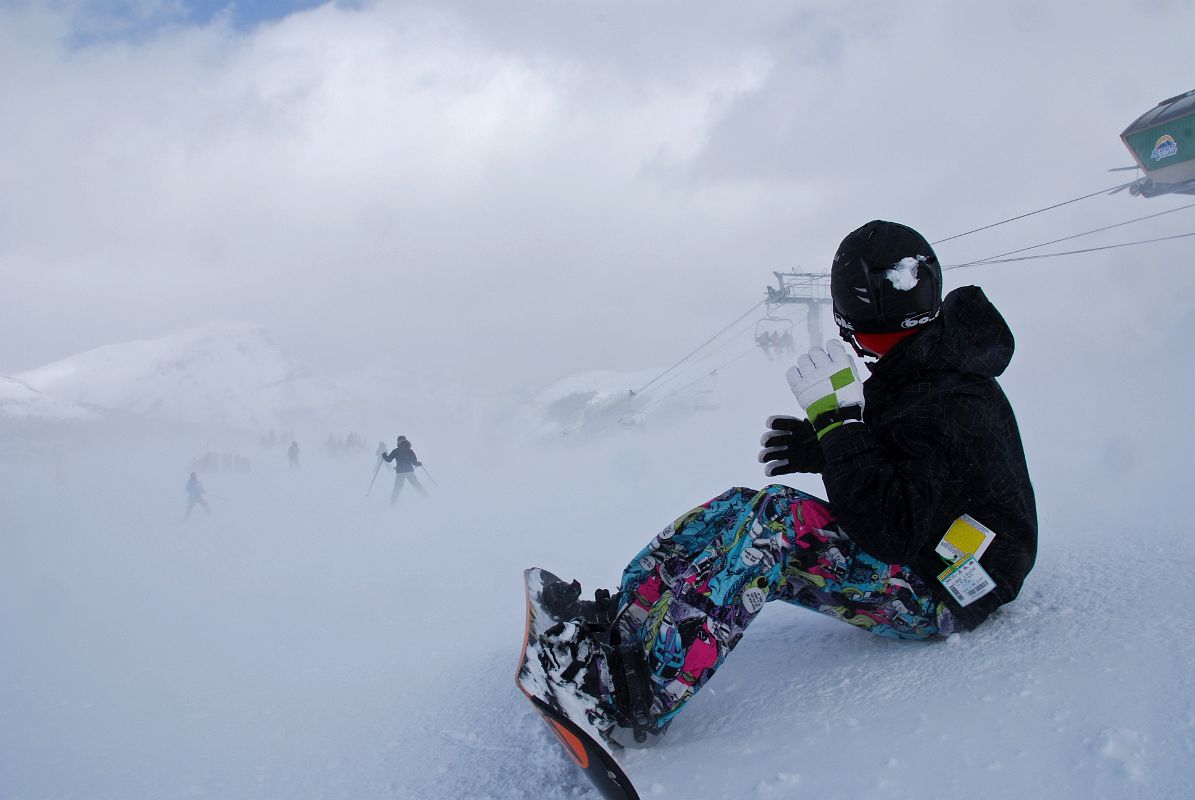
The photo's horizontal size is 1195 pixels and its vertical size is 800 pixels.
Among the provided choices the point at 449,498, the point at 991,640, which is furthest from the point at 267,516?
the point at 991,640

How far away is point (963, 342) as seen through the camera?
187 cm

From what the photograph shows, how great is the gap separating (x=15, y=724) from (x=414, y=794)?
10.6 feet

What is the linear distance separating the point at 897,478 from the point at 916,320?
1.56ft

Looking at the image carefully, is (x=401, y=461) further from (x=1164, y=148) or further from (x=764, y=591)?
(x=1164, y=148)

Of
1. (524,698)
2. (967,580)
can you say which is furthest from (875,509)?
(524,698)

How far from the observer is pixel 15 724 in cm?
393

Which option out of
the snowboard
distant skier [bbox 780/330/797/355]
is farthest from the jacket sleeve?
distant skier [bbox 780/330/797/355]

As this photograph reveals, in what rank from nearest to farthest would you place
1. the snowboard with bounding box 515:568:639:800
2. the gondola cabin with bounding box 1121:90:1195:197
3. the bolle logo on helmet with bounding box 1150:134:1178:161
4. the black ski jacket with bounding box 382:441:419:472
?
the snowboard with bounding box 515:568:639:800 → the gondola cabin with bounding box 1121:90:1195:197 → the bolle logo on helmet with bounding box 1150:134:1178:161 → the black ski jacket with bounding box 382:441:419:472

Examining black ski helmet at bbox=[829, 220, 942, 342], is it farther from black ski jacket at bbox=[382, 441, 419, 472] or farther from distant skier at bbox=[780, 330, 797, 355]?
distant skier at bbox=[780, 330, 797, 355]

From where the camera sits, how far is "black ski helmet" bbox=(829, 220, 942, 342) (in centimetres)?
195

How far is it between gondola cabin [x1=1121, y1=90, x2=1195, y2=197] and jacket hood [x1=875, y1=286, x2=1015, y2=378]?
16.3 m

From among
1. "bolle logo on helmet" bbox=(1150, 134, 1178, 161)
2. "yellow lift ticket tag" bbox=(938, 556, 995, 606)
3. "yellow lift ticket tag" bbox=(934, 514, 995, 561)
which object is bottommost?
"yellow lift ticket tag" bbox=(938, 556, 995, 606)

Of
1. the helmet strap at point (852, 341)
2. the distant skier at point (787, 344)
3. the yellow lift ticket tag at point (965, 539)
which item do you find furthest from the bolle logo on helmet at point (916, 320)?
the distant skier at point (787, 344)

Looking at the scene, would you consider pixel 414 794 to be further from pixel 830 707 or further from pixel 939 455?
pixel 939 455
